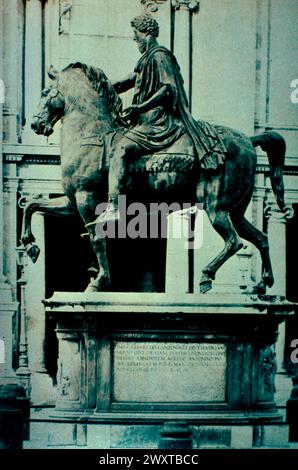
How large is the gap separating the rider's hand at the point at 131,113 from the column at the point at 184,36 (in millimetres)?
6442

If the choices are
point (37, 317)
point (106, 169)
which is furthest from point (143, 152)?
point (37, 317)

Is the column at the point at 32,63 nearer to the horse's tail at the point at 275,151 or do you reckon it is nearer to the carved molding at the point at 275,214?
the carved molding at the point at 275,214

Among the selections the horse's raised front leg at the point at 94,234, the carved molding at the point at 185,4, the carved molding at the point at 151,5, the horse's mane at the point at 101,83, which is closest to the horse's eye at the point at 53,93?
the horse's mane at the point at 101,83

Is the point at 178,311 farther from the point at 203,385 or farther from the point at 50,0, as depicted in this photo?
the point at 50,0

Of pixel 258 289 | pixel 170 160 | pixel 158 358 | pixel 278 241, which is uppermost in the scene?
pixel 170 160

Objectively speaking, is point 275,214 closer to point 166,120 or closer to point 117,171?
point 166,120

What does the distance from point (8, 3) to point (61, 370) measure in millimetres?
8300

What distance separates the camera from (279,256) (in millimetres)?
24719

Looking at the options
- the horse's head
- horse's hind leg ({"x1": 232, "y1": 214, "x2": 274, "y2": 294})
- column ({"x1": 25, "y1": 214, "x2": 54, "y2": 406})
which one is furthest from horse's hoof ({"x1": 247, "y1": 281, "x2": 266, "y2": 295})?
column ({"x1": 25, "y1": 214, "x2": 54, "y2": 406})

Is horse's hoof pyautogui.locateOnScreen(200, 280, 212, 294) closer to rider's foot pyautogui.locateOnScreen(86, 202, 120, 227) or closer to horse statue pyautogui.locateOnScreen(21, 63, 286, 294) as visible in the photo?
horse statue pyautogui.locateOnScreen(21, 63, 286, 294)

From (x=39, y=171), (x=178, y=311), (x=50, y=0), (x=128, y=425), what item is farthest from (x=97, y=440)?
(x=50, y=0)

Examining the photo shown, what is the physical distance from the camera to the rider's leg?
→ 17.9 m

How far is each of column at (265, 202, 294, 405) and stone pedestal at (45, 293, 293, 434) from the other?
632 cm

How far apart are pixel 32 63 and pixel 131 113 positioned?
6.61 meters
